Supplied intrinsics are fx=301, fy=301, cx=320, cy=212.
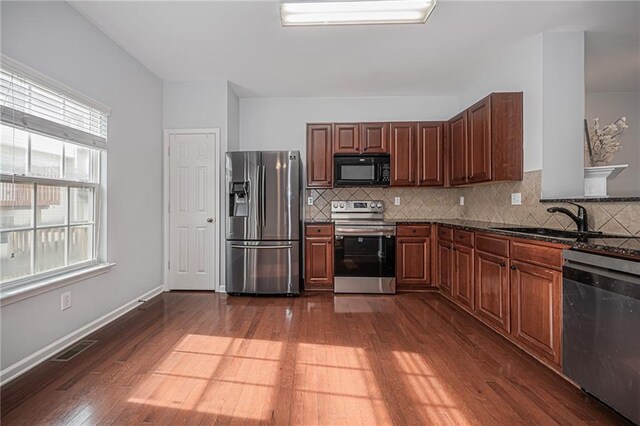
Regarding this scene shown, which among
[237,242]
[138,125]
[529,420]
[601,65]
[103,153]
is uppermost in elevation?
[601,65]

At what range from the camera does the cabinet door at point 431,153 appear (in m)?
3.93

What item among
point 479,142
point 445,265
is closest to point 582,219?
point 479,142

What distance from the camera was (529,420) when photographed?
4.99ft

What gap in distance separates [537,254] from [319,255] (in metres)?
2.29

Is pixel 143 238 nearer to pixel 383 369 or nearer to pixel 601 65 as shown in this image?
pixel 383 369

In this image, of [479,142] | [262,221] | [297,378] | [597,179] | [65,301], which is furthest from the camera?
[262,221]

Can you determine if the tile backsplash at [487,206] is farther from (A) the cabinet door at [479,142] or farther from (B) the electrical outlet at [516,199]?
(A) the cabinet door at [479,142]

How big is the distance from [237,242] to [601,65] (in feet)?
14.9

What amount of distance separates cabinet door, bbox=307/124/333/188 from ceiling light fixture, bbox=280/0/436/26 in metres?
1.61

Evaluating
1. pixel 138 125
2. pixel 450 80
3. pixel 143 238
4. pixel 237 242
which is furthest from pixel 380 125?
pixel 143 238

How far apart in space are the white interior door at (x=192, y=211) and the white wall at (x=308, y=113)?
76cm

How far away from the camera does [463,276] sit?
3.02 m

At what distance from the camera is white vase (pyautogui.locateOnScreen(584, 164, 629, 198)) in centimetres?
256

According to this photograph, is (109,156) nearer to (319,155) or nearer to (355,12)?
(319,155)
